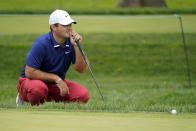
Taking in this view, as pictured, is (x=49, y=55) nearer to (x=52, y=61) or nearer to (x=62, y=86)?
(x=52, y=61)

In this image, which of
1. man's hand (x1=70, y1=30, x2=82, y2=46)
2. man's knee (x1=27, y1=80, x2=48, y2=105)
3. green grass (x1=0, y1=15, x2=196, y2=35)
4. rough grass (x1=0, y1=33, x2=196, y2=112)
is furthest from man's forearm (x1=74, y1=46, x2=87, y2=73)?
green grass (x1=0, y1=15, x2=196, y2=35)

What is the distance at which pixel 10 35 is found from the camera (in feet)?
48.7

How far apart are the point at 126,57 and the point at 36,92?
25.9ft

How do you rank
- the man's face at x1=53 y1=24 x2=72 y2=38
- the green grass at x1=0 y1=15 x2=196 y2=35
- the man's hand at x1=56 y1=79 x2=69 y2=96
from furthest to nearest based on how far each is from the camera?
1. the green grass at x1=0 y1=15 x2=196 y2=35
2. the man's face at x1=53 y1=24 x2=72 y2=38
3. the man's hand at x1=56 y1=79 x2=69 y2=96

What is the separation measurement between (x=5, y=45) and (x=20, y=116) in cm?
1002

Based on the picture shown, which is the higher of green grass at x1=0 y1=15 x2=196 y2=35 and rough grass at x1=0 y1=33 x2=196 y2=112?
green grass at x1=0 y1=15 x2=196 y2=35

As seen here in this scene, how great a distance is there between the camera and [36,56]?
6445 mm

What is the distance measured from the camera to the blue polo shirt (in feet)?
21.2

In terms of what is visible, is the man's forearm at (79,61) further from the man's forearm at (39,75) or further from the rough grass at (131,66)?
the rough grass at (131,66)

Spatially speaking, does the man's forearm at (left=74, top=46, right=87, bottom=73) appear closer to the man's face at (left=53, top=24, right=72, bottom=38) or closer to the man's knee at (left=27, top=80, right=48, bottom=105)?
the man's face at (left=53, top=24, right=72, bottom=38)

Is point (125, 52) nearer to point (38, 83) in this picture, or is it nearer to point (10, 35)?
point (10, 35)

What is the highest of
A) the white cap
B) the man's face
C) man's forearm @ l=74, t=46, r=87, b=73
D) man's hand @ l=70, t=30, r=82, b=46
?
the white cap

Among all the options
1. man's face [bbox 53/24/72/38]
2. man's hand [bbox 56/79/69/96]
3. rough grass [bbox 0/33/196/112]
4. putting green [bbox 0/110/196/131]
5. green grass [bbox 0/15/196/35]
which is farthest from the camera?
green grass [bbox 0/15/196/35]

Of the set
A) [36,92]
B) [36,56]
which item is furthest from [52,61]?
[36,92]
